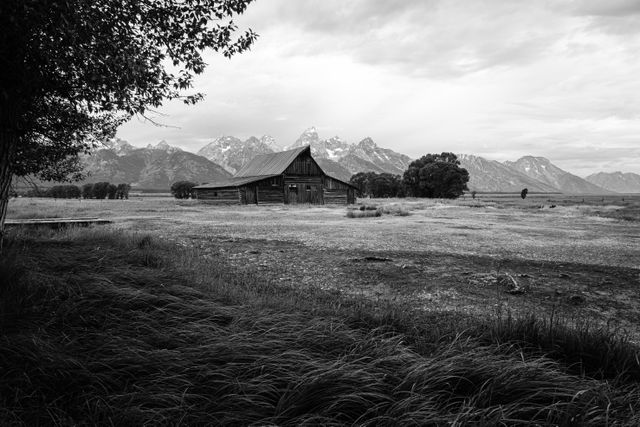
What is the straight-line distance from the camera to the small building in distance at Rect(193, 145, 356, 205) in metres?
42.7

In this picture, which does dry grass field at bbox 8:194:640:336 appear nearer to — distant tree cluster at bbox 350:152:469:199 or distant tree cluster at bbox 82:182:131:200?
distant tree cluster at bbox 350:152:469:199

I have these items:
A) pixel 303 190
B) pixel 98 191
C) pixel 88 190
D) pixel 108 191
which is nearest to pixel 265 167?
pixel 303 190

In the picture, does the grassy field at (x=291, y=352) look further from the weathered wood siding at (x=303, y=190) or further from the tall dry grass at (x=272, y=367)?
the weathered wood siding at (x=303, y=190)

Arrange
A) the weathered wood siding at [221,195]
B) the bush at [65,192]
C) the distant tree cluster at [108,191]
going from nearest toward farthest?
1. the weathered wood siding at [221,195]
2. the distant tree cluster at [108,191]
3. the bush at [65,192]

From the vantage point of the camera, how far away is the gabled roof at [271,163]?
44312 mm

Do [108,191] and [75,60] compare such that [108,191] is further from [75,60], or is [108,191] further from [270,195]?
[75,60]

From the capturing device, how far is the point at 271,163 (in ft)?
158

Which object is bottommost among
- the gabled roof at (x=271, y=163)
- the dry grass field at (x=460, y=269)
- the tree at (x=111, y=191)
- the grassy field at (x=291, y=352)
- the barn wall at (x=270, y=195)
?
the dry grass field at (x=460, y=269)

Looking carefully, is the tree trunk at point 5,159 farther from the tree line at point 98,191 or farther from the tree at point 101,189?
the tree at point 101,189

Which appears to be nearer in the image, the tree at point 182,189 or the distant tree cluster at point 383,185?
the tree at point 182,189

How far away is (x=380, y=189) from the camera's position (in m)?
91.5

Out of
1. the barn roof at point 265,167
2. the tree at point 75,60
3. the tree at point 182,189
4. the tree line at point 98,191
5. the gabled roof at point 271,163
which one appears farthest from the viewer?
the tree at point 182,189

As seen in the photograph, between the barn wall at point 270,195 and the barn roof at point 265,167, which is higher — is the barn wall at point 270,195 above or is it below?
below

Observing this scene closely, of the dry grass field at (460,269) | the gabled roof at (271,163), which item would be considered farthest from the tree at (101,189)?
the dry grass field at (460,269)
